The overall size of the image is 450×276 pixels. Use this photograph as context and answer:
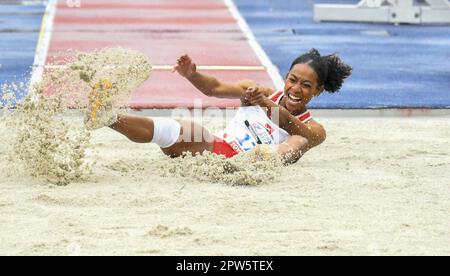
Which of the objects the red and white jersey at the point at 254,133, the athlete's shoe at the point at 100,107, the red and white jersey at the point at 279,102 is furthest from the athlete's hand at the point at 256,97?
the athlete's shoe at the point at 100,107

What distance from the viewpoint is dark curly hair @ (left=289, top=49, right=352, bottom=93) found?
6445 mm

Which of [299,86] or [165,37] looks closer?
[299,86]

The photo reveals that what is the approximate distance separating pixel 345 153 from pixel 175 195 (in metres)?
1.59

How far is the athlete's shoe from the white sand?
311mm

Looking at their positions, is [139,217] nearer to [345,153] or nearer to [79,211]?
[79,211]

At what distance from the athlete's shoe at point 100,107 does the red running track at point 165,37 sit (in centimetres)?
218

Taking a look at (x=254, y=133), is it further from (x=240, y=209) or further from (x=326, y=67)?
(x=240, y=209)

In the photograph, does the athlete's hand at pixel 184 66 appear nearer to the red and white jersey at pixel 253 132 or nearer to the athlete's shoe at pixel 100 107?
the red and white jersey at pixel 253 132

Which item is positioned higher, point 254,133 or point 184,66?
point 184,66

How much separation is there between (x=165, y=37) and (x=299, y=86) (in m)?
5.63

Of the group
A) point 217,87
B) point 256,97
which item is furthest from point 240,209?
point 217,87

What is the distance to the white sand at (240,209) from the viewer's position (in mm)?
4754

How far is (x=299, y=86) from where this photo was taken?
6.36m
